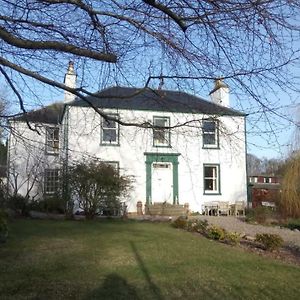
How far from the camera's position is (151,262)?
33.2 ft

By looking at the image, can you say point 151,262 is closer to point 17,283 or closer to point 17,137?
point 17,283

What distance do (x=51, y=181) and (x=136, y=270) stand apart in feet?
60.0

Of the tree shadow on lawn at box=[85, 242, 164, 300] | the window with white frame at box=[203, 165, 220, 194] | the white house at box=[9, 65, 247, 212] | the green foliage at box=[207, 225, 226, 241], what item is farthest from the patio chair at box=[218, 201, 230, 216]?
the tree shadow on lawn at box=[85, 242, 164, 300]

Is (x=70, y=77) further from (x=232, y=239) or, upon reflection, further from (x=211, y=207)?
(x=211, y=207)

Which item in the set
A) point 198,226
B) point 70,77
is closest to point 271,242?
point 198,226

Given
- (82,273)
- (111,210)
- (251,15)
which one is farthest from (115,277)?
(111,210)

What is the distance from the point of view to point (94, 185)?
73.2 feet

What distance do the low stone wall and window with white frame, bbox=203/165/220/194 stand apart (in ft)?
9.42

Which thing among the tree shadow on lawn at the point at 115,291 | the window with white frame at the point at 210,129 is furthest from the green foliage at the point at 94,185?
the window with white frame at the point at 210,129

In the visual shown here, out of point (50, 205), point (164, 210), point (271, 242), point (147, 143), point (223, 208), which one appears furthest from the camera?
point (223, 208)

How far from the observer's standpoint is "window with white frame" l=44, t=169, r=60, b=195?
24612 mm

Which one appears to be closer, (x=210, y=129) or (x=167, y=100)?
(x=210, y=129)

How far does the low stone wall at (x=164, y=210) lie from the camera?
27734 millimetres

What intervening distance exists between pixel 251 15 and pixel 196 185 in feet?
82.0
